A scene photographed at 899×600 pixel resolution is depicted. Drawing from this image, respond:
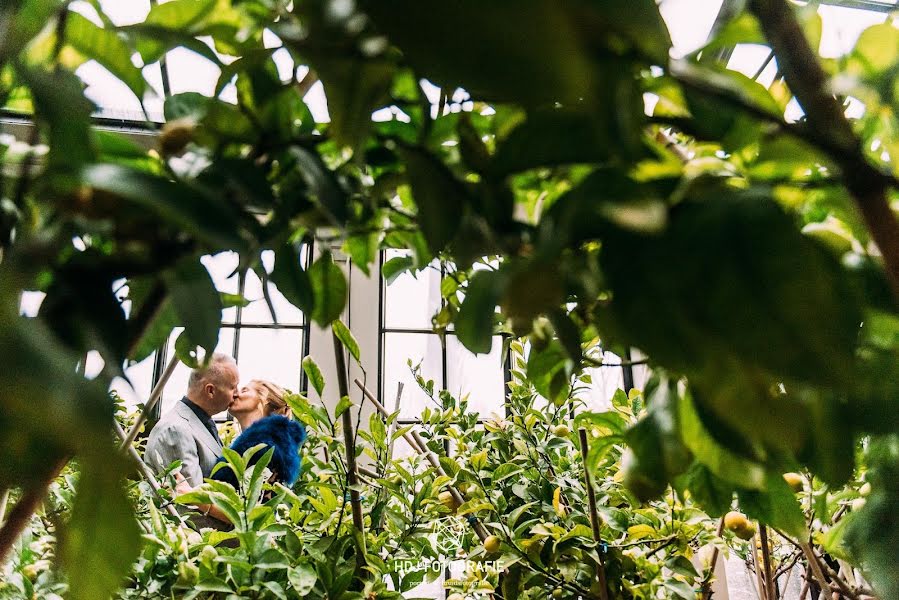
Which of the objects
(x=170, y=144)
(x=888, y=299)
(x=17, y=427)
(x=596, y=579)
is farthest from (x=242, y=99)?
(x=596, y=579)

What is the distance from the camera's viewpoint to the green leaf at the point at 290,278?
0.32 meters

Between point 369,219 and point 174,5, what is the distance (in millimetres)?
174

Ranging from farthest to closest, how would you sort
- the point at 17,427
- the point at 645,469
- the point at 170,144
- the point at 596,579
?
the point at 596,579 < the point at 645,469 < the point at 170,144 < the point at 17,427

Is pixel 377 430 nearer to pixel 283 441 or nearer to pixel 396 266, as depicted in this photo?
pixel 396 266

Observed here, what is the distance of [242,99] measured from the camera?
1.04 feet

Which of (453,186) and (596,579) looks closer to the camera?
(453,186)

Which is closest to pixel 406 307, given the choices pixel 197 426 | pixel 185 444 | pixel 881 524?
pixel 197 426

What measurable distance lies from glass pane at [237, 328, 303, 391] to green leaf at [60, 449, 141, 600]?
14.8 ft

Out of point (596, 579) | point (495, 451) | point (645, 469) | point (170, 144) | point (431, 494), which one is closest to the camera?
point (170, 144)

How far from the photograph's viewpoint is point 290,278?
319mm

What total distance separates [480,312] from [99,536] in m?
0.13

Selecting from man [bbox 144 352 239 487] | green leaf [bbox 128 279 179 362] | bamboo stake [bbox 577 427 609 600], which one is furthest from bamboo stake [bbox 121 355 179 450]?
man [bbox 144 352 239 487]

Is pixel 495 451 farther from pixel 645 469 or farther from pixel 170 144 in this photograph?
pixel 170 144

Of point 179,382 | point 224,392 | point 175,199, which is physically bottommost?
point 175,199
